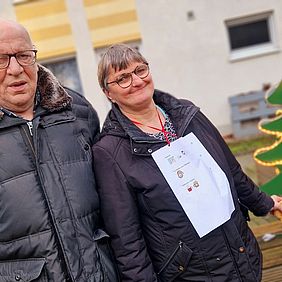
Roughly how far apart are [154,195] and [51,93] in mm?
579

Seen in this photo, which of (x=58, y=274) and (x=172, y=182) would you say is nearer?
(x=58, y=274)

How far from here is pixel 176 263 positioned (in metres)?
1.81

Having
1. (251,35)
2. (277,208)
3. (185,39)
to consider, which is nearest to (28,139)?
(277,208)

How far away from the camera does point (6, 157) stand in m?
1.57

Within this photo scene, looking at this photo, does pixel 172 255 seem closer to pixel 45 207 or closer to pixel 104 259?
pixel 104 259

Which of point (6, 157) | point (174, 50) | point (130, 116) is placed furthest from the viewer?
point (174, 50)

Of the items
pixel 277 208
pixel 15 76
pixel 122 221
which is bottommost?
pixel 277 208

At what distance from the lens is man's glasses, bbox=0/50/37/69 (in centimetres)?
160

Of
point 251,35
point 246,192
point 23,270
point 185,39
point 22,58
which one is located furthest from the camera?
point 251,35

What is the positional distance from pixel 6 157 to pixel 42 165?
0.42ft

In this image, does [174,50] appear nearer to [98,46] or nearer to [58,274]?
[98,46]

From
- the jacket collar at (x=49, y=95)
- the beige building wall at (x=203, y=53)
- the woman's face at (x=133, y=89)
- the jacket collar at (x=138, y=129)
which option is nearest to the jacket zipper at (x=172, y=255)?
the jacket collar at (x=138, y=129)

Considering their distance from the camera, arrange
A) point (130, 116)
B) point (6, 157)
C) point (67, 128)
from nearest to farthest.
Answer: point (6, 157) → point (67, 128) → point (130, 116)

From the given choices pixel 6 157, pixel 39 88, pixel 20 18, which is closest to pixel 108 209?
pixel 6 157
